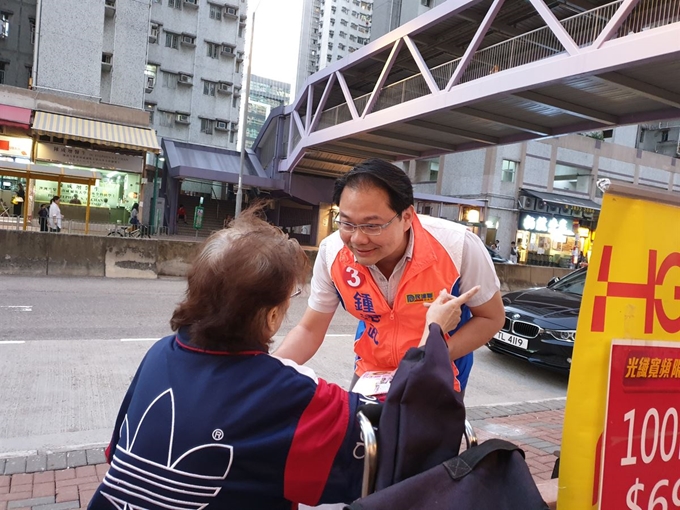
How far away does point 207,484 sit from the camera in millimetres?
1367

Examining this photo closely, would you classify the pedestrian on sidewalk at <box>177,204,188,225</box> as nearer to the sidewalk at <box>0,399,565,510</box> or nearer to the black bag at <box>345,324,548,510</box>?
the sidewalk at <box>0,399,565,510</box>

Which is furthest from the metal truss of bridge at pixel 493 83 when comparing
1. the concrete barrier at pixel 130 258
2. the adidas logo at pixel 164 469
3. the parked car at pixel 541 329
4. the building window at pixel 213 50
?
the adidas logo at pixel 164 469

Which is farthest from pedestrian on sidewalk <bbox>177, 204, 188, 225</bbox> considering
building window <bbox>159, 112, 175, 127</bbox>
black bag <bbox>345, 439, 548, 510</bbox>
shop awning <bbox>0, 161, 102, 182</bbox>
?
black bag <bbox>345, 439, 548, 510</bbox>

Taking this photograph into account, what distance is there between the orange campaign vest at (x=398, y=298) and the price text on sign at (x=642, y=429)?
0.72m

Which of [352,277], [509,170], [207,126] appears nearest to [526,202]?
[509,170]

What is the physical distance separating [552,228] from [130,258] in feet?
97.3

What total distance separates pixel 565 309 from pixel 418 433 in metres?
6.24

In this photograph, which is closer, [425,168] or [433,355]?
[433,355]

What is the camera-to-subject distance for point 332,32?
136875 millimetres

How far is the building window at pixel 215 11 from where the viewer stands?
131ft

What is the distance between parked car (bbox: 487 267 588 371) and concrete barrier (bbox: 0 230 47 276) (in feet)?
33.5

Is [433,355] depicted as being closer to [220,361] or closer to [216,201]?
[220,361]

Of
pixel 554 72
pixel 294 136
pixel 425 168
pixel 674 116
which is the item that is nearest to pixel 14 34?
pixel 294 136

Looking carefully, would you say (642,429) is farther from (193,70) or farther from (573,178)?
(193,70)
